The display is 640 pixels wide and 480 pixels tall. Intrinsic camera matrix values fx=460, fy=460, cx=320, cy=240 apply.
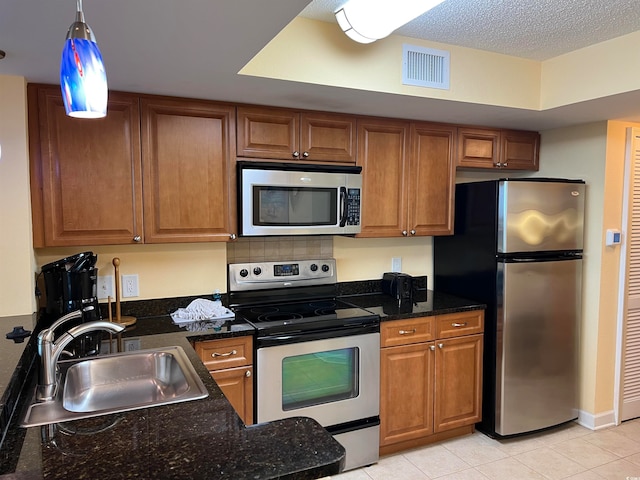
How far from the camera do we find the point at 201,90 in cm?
226

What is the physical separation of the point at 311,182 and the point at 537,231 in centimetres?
146

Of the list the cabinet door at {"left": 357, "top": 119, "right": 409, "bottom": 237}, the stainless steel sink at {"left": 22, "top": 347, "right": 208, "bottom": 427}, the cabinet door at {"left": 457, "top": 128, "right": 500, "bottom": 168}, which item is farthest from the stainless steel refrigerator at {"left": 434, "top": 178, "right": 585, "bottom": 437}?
the stainless steel sink at {"left": 22, "top": 347, "right": 208, "bottom": 427}

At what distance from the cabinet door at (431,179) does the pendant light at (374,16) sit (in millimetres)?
1084

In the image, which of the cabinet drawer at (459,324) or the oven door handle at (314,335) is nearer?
the oven door handle at (314,335)

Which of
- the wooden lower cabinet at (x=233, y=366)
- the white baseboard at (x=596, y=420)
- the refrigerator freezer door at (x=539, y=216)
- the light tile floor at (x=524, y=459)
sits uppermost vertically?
the refrigerator freezer door at (x=539, y=216)

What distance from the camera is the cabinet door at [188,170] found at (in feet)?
7.79

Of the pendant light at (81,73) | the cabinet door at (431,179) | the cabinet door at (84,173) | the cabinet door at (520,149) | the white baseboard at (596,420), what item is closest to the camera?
the pendant light at (81,73)

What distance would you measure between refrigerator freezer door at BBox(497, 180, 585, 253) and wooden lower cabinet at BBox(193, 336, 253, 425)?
164 cm

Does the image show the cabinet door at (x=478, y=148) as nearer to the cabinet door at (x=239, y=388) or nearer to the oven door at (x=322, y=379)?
the oven door at (x=322, y=379)

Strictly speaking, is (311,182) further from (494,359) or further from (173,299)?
(494,359)

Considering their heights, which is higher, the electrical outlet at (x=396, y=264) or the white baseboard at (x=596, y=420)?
the electrical outlet at (x=396, y=264)

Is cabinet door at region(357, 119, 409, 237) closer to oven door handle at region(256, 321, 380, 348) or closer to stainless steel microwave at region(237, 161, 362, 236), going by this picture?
stainless steel microwave at region(237, 161, 362, 236)

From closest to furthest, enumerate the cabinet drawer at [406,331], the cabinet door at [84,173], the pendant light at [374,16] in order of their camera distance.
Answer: the pendant light at [374,16] → the cabinet door at [84,173] → the cabinet drawer at [406,331]

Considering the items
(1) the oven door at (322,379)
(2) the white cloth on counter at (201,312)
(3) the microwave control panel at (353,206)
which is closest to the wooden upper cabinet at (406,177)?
(3) the microwave control panel at (353,206)
